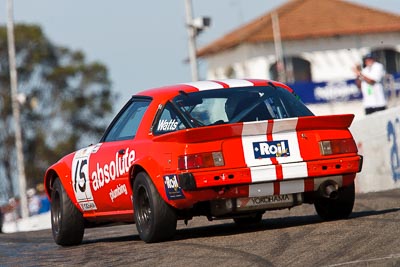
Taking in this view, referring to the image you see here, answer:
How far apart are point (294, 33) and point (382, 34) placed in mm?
5154

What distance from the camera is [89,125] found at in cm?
6950

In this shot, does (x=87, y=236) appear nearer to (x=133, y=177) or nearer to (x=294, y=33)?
(x=133, y=177)

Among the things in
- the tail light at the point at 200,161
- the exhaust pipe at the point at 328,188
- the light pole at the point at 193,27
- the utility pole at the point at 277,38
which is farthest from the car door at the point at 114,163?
the utility pole at the point at 277,38

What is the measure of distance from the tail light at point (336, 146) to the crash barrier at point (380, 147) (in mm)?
7087

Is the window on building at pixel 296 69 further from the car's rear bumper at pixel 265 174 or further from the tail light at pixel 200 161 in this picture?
the tail light at pixel 200 161

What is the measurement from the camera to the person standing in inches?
768

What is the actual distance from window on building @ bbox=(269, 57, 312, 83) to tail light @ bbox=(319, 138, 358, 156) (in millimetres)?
59385

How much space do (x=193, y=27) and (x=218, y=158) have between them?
28.6m

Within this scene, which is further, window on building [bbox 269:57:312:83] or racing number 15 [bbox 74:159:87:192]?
window on building [bbox 269:57:312:83]

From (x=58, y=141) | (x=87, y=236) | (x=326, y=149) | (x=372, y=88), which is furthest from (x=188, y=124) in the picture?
(x=58, y=141)

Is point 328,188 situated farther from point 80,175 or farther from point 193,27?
point 193,27

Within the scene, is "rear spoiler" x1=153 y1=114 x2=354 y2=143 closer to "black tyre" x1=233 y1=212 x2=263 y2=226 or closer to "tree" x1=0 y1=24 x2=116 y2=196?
"black tyre" x1=233 y1=212 x2=263 y2=226

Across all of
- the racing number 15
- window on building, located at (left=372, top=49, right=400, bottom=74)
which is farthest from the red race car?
window on building, located at (left=372, top=49, right=400, bottom=74)

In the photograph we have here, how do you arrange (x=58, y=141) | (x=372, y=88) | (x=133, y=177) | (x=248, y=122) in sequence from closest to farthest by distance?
(x=248, y=122)
(x=133, y=177)
(x=372, y=88)
(x=58, y=141)
